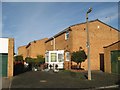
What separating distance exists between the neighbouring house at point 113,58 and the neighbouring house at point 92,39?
14.2 ft

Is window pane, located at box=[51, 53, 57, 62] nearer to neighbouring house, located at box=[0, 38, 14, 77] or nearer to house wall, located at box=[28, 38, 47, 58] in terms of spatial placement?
neighbouring house, located at box=[0, 38, 14, 77]

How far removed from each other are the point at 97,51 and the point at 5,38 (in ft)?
48.4

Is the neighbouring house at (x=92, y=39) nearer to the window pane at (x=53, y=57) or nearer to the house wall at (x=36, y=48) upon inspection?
the window pane at (x=53, y=57)

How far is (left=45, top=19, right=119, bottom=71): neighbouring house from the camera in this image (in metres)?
31.3

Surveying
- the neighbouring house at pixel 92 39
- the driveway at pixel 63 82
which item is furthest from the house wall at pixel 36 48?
the driveway at pixel 63 82

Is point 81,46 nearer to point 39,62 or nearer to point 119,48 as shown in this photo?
point 119,48

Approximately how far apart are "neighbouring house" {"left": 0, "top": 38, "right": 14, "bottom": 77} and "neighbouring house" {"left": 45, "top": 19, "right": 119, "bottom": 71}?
1019 cm

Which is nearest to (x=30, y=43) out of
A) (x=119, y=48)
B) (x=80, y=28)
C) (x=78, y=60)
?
(x=80, y=28)

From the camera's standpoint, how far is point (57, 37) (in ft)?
127

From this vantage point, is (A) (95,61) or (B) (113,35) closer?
(A) (95,61)

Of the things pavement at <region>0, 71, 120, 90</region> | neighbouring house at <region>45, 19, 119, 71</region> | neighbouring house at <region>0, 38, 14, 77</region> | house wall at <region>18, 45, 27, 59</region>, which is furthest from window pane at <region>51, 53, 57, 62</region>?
house wall at <region>18, 45, 27, 59</region>

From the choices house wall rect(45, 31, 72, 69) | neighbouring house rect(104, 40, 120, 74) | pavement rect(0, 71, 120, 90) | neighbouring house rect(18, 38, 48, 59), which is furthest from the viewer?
neighbouring house rect(18, 38, 48, 59)

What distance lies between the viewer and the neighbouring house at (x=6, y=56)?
22.9 metres

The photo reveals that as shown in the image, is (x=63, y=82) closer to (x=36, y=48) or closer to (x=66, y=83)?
(x=66, y=83)
